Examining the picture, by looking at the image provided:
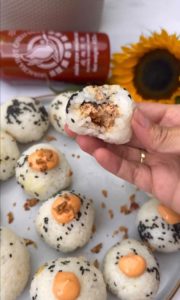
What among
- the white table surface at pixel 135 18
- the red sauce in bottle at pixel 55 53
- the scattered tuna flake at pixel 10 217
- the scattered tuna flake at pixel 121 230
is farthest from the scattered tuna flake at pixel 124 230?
the white table surface at pixel 135 18

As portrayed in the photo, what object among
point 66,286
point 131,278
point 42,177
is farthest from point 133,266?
point 42,177

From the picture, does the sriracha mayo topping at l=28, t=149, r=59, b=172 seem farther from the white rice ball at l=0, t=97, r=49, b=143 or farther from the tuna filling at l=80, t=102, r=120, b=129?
the tuna filling at l=80, t=102, r=120, b=129

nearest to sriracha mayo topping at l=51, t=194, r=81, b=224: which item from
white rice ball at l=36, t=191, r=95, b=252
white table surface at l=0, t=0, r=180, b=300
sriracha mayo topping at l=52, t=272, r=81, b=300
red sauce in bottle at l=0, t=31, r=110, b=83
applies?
white rice ball at l=36, t=191, r=95, b=252

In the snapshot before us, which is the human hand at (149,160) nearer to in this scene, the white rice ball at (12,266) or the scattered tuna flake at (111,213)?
the scattered tuna flake at (111,213)

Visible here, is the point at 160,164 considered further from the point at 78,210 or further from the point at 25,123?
the point at 25,123

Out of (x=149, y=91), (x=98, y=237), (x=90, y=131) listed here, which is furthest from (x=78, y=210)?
(x=149, y=91)

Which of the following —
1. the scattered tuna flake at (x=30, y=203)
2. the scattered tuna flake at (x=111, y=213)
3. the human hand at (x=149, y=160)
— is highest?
the human hand at (x=149, y=160)

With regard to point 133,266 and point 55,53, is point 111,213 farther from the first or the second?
point 55,53
